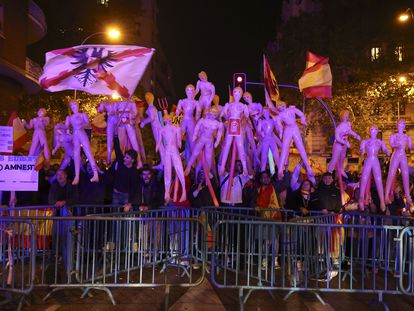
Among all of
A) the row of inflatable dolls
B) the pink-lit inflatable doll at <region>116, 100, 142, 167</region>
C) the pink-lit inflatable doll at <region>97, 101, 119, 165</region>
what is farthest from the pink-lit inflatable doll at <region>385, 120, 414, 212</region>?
the pink-lit inflatable doll at <region>97, 101, 119, 165</region>

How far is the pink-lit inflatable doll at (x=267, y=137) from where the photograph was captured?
12453 millimetres

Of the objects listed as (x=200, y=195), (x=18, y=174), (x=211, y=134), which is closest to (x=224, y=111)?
(x=211, y=134)

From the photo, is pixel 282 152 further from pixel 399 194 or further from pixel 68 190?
pixel 68 190

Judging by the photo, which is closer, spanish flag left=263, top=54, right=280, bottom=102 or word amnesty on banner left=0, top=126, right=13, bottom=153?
word amnesty on banner left=0, top=126, right=13, bottom=153

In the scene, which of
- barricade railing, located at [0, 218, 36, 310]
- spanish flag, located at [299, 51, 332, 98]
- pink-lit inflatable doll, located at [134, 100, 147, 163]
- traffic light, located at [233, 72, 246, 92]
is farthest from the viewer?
traffic light, located at [233, 72, 246, 92]

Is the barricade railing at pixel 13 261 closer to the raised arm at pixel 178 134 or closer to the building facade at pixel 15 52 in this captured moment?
the raised arm at pixel 178 134

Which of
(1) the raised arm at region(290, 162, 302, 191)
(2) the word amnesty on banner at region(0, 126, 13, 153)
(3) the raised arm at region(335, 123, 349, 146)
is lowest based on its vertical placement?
(1) the raised arm at region(290, 162, 302, 191)

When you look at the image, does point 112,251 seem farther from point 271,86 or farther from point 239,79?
point 239,79

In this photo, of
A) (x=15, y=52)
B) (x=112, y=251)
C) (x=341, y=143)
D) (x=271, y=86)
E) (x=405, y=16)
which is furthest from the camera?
(x=15, y=52)

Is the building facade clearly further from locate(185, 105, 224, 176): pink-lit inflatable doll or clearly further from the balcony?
locate(185, 105, 224, 176): pink-lit inflatable doll

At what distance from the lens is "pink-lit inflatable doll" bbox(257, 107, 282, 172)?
12453mm

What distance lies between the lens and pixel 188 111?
1202 centimetres

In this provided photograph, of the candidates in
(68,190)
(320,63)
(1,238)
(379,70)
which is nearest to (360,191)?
(320,63)

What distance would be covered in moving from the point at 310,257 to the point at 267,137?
517 cm
